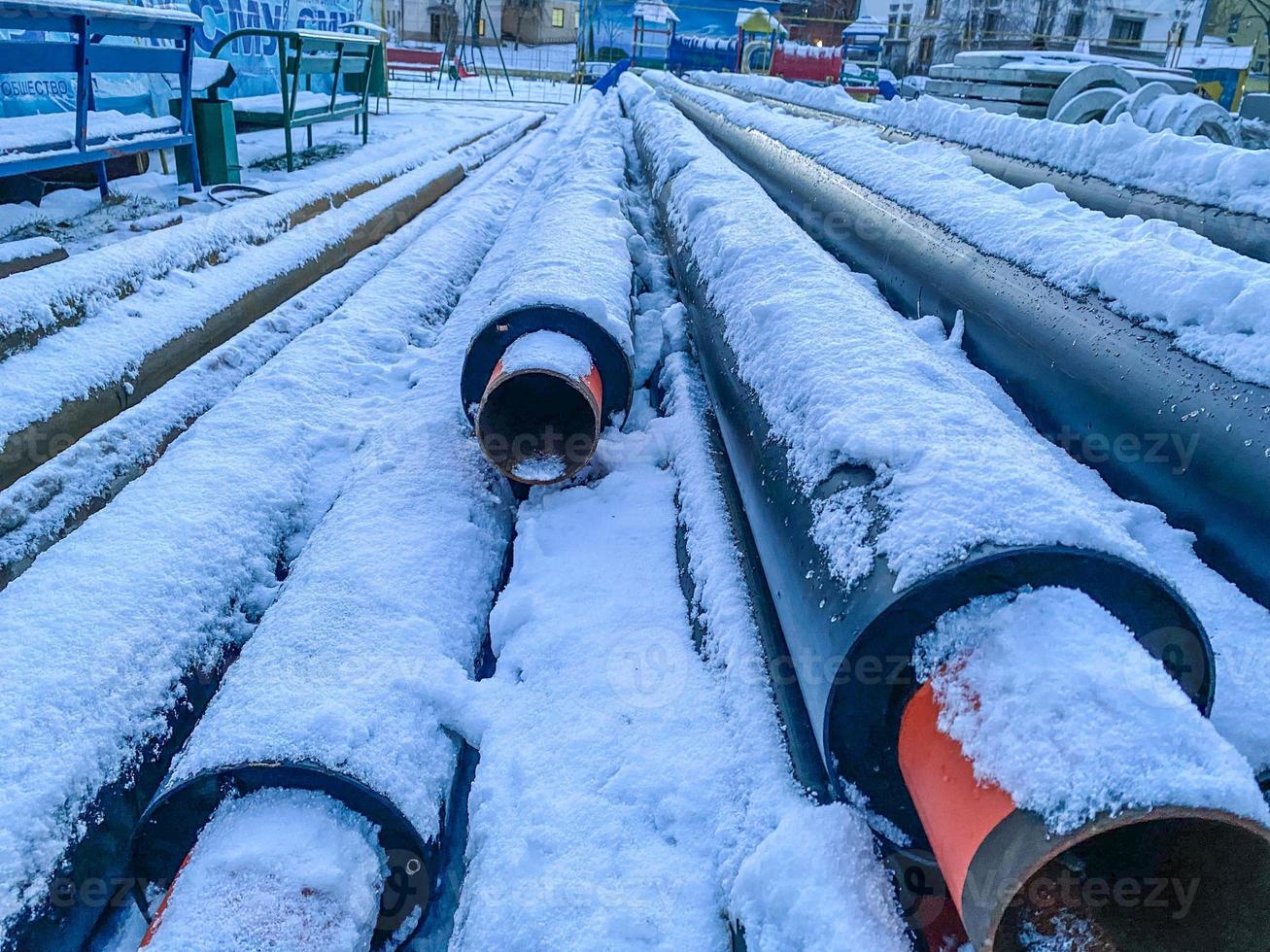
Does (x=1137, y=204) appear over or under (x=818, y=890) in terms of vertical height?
over

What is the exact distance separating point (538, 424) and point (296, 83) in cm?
663

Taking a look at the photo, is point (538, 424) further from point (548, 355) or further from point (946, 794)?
point (946, 794)

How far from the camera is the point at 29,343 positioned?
86.4 inches

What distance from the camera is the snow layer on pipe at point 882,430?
2.98ft

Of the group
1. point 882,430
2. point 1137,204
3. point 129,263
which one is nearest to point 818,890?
point 882,430

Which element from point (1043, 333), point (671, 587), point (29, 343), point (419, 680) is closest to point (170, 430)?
point (29, 343)

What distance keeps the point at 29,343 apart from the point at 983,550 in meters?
2.50

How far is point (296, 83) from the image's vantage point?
23.2 ft

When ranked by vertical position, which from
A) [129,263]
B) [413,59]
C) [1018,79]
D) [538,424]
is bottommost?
[538,424]

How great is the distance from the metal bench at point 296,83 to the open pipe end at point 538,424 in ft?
17.2

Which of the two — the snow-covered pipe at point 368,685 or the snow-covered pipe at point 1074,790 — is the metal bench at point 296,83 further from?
the snow-covered pipe at point 1074,790

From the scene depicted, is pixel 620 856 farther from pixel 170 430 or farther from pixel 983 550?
pixel 170 430

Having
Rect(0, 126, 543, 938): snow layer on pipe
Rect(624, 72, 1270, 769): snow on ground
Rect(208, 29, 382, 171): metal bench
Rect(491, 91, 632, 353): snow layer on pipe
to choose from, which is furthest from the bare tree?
Rect(0, 126, 543, 938): snow layer on pipe

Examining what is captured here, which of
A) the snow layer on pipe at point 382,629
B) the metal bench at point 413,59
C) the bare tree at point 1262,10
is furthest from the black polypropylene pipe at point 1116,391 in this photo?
the bare tree at point 1262,10
